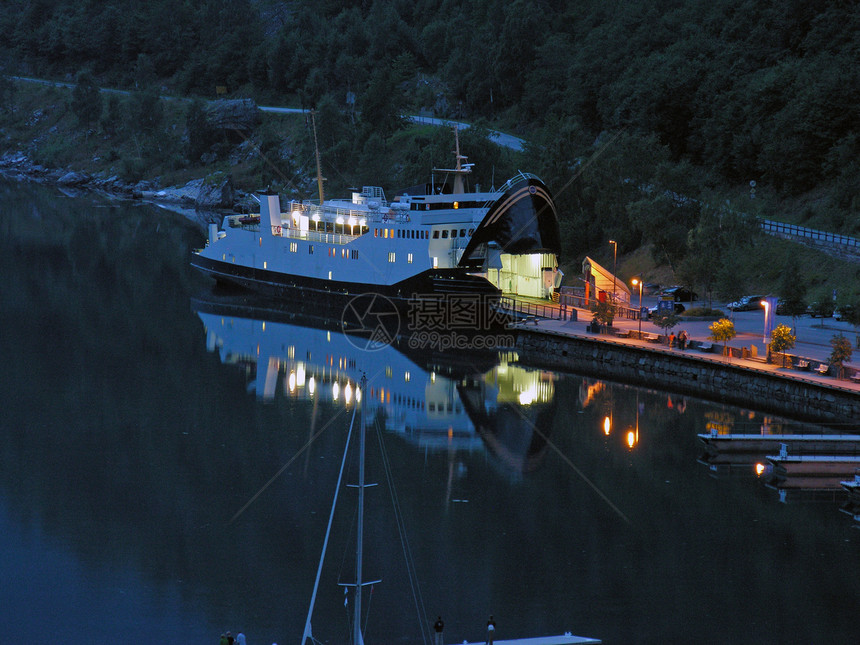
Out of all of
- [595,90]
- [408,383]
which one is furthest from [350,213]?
[595,90]

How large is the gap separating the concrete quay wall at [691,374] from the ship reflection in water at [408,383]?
169cm

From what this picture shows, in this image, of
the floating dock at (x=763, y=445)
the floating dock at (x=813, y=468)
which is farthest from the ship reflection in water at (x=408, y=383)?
the floating dock at (x=813, y=468)

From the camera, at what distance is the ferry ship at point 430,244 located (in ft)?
174

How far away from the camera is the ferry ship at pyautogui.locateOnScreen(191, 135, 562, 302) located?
174 feet

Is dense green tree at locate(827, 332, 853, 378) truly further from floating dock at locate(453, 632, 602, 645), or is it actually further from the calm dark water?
floating dock at locate(453, 632, 602, 645)

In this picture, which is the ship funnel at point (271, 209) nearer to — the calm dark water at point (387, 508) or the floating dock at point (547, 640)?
the calm dark water at point (387, 508)

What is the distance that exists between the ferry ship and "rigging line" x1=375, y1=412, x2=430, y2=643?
65.1ft

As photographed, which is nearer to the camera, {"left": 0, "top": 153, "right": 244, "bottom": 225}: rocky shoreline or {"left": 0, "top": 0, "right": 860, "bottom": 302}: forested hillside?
{"left": 0, "top": 0, "right": 860, "bottom": 302}: forested hillside

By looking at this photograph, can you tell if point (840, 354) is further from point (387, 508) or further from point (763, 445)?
point (387, 508)

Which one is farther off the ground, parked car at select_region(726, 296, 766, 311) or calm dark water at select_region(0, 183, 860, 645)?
parked car at select_region(726, 296, 766, 311)

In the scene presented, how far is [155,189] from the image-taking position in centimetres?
11700

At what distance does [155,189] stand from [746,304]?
80865mm

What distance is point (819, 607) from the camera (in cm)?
2425

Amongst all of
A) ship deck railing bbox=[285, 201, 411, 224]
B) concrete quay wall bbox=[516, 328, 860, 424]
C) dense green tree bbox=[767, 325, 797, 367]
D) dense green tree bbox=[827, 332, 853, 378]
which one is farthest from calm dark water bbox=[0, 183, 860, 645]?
ship deck railing bbox=[285, 201, 411, 224]
